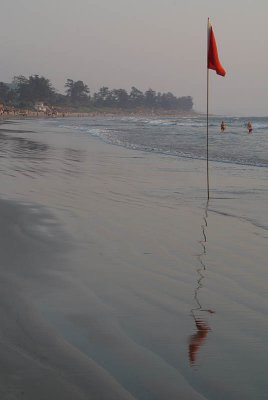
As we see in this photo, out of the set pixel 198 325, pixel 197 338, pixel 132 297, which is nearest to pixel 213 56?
pixel 132 297

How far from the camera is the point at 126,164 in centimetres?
1603

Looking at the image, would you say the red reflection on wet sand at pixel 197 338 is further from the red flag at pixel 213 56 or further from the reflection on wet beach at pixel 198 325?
the red flag at pixel 213 56

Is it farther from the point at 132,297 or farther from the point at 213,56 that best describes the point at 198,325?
the point at 213,56

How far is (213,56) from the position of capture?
10.2m

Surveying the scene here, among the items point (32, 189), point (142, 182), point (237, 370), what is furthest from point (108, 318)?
point (142, 182)

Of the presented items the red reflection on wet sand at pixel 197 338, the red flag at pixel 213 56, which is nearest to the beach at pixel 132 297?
the red reflection on wet sand at pixel 197 338

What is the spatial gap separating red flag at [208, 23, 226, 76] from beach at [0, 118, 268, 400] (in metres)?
2.38

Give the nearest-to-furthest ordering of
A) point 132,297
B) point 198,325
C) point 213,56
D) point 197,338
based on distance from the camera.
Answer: point 197,338 < point 198,325 < point 132,297 < point 213,56

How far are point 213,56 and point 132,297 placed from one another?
6890 mm

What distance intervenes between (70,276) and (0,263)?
2.41ft

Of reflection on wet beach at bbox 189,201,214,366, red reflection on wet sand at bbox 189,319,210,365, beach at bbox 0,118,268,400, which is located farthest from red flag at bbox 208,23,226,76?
red reflection on wet sand at bbox 189,319,210,365

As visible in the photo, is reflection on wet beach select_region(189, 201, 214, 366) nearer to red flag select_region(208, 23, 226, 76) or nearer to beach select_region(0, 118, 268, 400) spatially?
beach select_region(0, 118, 268, 400)

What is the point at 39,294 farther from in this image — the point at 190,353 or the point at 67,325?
the point at 190,353

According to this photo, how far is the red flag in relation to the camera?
1005cm
